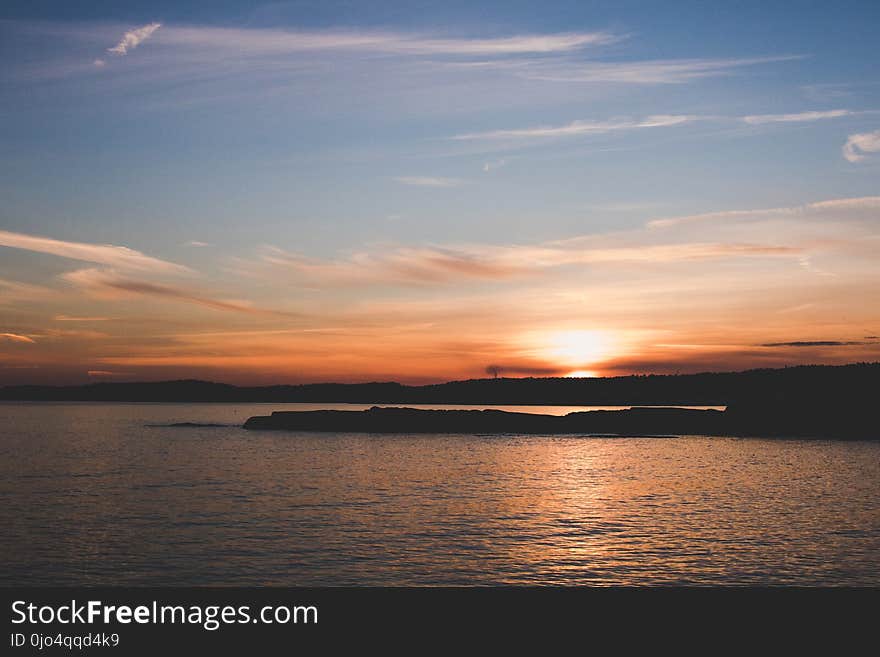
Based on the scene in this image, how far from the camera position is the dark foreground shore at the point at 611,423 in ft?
504

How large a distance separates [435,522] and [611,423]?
134 m

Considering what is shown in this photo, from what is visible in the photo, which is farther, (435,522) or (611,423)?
(611,423)

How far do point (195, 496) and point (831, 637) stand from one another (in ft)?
156

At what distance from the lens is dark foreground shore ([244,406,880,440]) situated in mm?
153500

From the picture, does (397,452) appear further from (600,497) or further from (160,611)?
(160,611)

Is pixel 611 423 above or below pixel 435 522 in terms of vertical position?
below

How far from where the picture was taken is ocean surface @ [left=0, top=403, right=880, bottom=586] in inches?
1150

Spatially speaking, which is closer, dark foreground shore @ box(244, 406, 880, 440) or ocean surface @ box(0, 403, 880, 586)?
ocean surface @ box(0, 403, 880, 586)

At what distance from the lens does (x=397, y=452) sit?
348ft

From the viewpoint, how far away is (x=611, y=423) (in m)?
170

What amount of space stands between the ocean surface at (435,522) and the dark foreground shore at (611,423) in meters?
70.9

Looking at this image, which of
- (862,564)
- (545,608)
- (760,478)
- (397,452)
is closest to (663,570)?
(862,564)

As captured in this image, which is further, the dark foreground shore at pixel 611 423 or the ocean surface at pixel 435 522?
the dark foreground shore at pixel 611 423

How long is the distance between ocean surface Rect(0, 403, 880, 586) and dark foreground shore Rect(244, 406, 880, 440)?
70.9m
